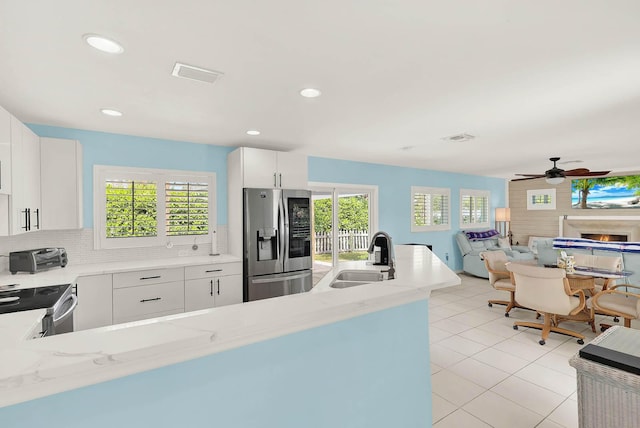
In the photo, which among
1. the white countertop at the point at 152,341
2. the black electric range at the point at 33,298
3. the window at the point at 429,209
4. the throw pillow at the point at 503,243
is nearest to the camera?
the white countertop at the point at 152,341

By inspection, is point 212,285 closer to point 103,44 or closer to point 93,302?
point 93,302

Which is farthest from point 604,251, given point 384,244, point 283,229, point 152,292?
point 152,292

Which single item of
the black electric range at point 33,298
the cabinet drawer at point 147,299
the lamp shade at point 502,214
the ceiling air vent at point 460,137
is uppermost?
the ceiling air vent at point 460,137

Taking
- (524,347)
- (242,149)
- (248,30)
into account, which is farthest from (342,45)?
(524,347)

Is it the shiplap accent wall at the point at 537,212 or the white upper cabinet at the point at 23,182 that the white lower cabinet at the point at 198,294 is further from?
the shiplap accent wall at the point at 537,212

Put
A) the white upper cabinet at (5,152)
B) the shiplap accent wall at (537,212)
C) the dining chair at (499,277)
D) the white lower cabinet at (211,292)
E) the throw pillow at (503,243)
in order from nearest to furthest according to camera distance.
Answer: the white upper cabinet at (5,152), the white lower cabinet at (211,292), the dining chair at (499,277), the throw pillow at (503,243), the shiplap accent wall at (537,212)

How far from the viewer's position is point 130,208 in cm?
371

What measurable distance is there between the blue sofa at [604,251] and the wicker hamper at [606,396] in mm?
3858

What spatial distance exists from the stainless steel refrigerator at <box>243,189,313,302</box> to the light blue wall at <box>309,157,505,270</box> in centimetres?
113

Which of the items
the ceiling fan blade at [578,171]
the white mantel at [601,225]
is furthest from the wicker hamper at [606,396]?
the white mantel at [601,225]

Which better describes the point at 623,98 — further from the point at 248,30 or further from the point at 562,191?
the point at 562,191

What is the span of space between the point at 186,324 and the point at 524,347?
3661mm

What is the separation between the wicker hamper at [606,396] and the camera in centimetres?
118

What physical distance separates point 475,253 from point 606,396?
6081 millimetres
